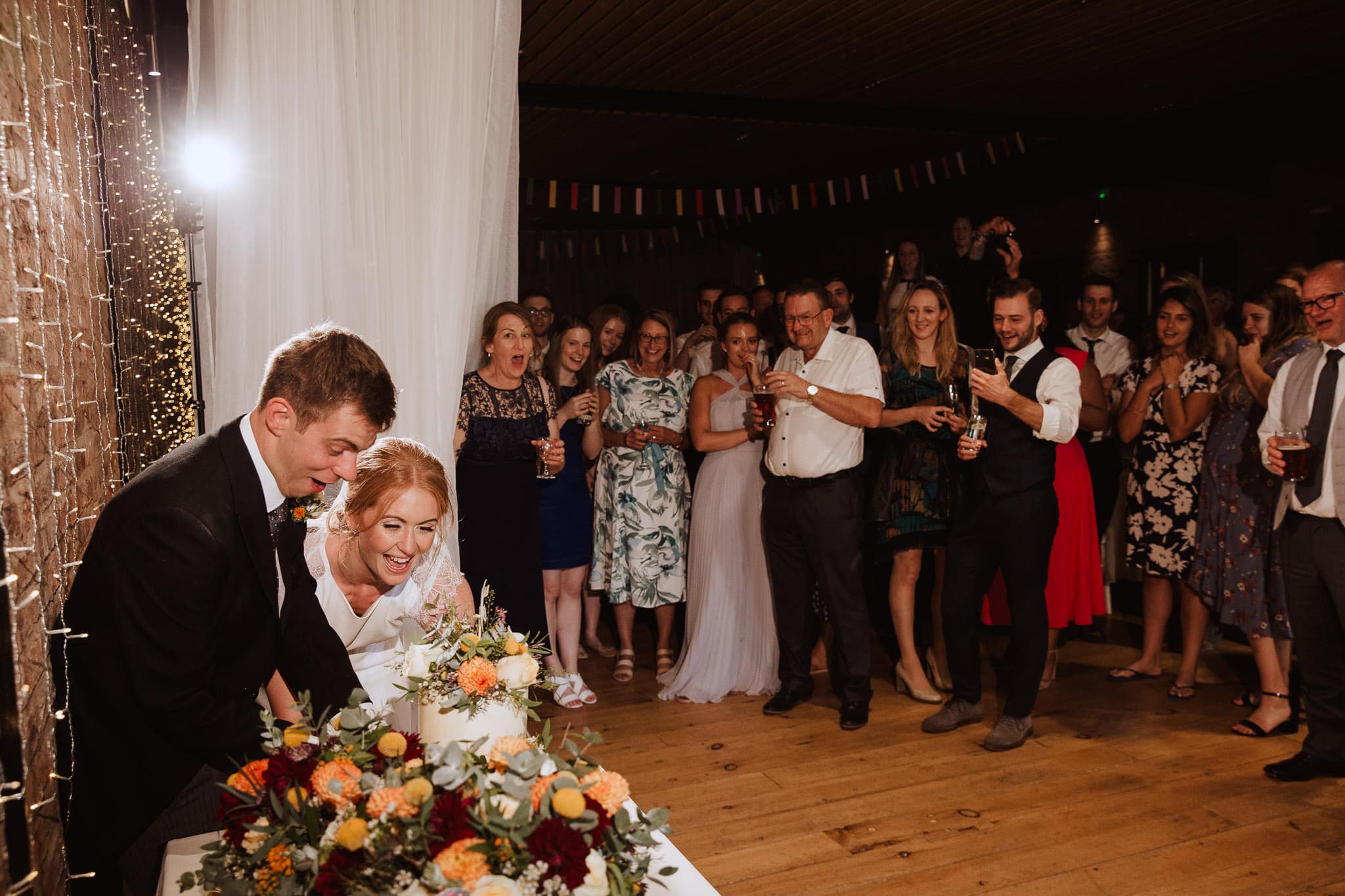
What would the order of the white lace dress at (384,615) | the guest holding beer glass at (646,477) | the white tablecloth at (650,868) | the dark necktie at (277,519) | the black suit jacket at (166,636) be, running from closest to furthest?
1. the white tablecloth at (650,868)
2. the black suit jacket at (166,636)
3. the dark necktie at (277,519)
4. the white lace dress at (384,615)
5. the guest holding beer glass at (646,477)

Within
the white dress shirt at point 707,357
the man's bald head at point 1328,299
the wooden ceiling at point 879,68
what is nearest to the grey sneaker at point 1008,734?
the man's bald head at point 1328,299

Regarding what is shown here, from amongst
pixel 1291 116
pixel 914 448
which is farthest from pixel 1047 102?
pixel 914 448

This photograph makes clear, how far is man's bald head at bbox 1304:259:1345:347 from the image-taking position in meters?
2.99

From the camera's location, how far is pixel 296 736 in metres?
1.26

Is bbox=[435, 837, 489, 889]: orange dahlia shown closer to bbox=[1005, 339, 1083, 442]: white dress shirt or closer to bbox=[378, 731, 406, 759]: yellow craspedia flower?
bbox=[378, 731, 406, 759]: yellow craspedia flower

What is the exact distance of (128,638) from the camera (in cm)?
148

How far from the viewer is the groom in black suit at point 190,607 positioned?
4.88ft

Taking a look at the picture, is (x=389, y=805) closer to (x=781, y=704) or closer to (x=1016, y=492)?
(x=1016, y=492)

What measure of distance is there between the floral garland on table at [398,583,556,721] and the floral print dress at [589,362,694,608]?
274 centimetres

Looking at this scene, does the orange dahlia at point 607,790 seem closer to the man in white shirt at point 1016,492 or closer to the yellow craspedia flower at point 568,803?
the yellow craspedia flower at point 568,803

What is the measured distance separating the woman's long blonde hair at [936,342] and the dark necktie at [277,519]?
2723 mm

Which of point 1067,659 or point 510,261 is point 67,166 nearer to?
point 510,261

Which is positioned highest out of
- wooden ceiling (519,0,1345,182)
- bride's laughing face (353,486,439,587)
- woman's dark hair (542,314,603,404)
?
wooden ceiling (519,0,1345,182)

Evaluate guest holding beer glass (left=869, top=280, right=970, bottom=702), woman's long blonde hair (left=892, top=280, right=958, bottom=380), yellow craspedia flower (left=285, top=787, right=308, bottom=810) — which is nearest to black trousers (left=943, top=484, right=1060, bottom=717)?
guest holding beer glass (left=869, top=280, right=970, bottom=702)
